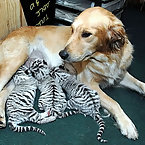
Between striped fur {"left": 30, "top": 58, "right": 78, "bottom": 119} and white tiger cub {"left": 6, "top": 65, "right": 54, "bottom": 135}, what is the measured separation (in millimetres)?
55

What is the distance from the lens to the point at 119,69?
8.23ft

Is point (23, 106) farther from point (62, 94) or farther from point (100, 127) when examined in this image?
point (100, 127)

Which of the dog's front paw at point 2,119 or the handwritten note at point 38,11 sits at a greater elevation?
the handwritten note at point 38,11

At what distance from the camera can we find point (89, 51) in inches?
88.7

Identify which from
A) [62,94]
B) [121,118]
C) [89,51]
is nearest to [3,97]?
[62,94]

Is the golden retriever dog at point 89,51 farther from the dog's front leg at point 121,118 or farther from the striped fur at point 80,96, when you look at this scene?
the striped fur at point 80,96

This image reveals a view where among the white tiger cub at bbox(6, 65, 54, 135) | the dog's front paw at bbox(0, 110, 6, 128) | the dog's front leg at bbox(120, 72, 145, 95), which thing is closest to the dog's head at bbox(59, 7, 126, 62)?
the white tiger cub at bbox(6, 65, 54, 135)

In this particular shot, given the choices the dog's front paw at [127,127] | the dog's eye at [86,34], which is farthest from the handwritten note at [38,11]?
the dog's front paw at [127,127]

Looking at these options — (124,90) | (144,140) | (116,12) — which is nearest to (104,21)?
(124,90)

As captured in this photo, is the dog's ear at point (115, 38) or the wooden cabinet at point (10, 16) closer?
the dog's ear at point (115, 38)

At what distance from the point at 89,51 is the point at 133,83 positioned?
66 centimetres

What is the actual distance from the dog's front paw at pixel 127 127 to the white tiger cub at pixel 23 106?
1.80 ft

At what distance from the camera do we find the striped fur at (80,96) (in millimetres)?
2227

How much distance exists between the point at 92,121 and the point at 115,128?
0.64 feet
